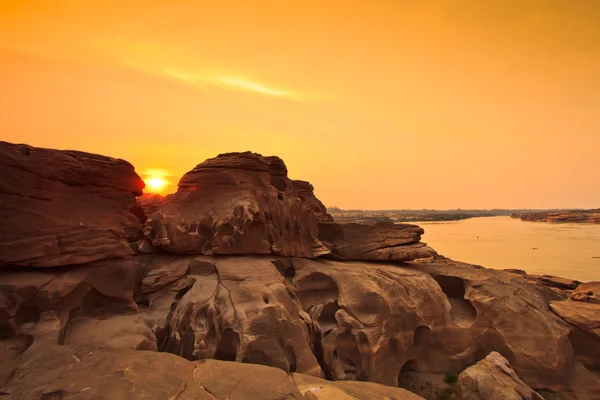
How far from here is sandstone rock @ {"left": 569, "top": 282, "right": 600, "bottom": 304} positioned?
15.8 meters

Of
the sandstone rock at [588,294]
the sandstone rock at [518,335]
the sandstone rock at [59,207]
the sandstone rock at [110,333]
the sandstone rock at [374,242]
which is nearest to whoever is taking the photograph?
the sandstone rock at [110,333]

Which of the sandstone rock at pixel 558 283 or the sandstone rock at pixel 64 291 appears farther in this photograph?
the sandstone rock at pixel 558 283

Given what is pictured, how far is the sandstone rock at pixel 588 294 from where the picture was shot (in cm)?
1577

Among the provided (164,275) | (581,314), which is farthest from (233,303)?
(581,314)

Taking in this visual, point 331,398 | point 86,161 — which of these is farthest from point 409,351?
point 86,161

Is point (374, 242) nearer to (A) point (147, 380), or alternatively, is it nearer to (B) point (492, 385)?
(B) point (492, 385)

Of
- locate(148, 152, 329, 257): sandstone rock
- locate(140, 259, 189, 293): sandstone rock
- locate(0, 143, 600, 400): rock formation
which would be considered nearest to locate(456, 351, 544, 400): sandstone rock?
locate(0, 143, 600, 400): rock formation

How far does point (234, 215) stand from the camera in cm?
1389

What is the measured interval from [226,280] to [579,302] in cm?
1717

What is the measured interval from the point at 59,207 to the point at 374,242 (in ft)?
46.9

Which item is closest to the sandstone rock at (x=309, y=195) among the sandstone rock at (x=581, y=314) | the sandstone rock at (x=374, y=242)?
the sandstone rock at (x=374, y=242)

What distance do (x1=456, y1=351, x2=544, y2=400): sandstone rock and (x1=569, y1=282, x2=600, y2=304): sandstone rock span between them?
27.8ft

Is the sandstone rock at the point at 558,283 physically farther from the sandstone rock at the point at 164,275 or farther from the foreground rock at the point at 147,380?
the sandstone rock at the point at 164,275

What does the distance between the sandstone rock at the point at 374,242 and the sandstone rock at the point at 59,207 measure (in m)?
10.3
